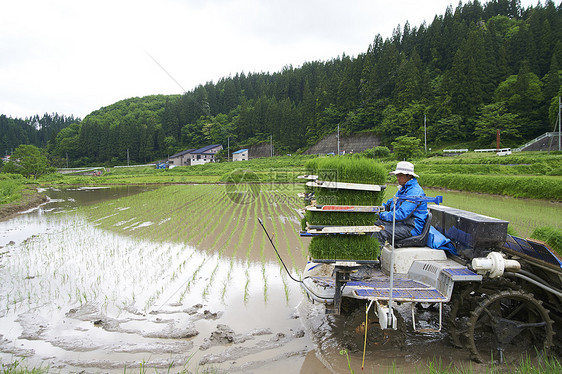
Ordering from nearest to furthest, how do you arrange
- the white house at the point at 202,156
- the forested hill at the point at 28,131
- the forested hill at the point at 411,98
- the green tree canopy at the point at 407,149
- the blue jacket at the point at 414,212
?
the blue jacket at the point at 414,212
the green tree canopy at the point at 407,149
the forested hill at the point at 411,98
the white house at the point at 202,156
the forested hill at the point at 28,131

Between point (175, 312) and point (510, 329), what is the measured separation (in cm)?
436

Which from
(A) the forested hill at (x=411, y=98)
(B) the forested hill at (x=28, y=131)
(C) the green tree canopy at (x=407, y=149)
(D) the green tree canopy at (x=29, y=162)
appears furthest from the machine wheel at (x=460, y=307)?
(B) the forested hill at (x=28, y=131)

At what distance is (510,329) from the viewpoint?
3547 mm

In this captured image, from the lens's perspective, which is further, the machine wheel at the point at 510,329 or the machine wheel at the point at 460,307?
the machine wheel at the point at 460,307

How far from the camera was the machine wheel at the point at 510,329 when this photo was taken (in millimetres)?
3395

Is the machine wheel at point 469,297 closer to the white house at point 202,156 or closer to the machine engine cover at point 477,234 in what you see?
the machine engine cover at point 477,234

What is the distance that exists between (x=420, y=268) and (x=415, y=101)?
48.5 meters

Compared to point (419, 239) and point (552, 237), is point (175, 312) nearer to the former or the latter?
point (419, 239)

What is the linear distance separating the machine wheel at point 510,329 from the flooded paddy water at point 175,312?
32cm

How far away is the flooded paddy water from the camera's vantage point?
3.66 meters

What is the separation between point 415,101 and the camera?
4694 centimetres

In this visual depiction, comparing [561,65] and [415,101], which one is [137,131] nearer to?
[415,101]

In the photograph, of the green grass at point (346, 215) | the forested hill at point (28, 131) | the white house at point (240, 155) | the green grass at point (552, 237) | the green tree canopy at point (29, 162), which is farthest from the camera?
the forested hill at point (28, 131)

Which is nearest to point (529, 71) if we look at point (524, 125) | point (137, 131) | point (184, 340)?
point (524, 125)
